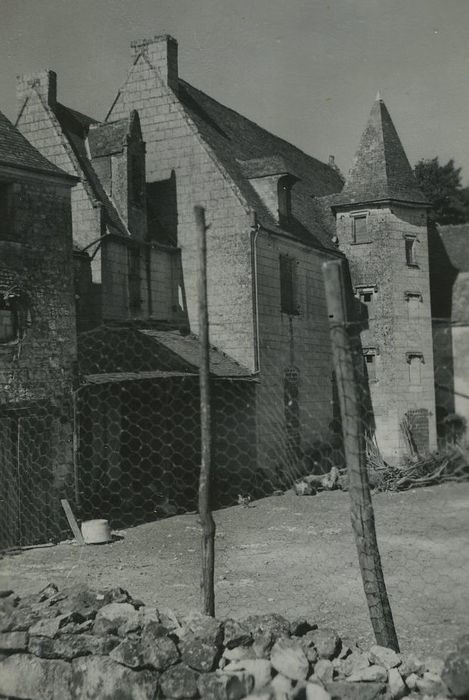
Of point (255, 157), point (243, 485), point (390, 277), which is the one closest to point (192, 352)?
point (243, 485)

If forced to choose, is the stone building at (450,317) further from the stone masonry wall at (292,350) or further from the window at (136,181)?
the window at (136,181)

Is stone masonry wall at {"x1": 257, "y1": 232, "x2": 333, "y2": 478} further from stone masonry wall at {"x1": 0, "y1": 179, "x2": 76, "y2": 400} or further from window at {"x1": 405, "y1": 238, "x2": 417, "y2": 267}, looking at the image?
stone masonry wall at {"x1": 0, "y1": 179, "x2": 76, "y2": 400}

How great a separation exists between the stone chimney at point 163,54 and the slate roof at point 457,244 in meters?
11.9

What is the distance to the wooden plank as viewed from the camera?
1208 centimetres

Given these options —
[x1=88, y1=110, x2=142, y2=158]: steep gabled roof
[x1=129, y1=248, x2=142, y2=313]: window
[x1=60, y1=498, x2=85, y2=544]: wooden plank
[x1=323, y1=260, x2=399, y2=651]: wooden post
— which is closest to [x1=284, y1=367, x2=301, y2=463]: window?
[x1=129, y1=248, x2=142, y2=313]: window

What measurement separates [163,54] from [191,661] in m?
19.6

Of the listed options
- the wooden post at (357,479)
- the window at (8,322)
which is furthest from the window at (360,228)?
the wooden post at (357,479)

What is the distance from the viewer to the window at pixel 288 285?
20125mm

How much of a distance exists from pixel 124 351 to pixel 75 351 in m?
2.45

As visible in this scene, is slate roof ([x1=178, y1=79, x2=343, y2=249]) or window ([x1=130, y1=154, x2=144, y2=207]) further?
slate roof ([x1=178, y1=79, x2=343, y2=249])

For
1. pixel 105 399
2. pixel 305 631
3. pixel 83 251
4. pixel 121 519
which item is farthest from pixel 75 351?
pixel 305 631

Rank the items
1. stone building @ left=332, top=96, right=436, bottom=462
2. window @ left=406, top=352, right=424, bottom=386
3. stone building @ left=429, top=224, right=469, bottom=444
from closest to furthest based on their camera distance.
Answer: stone building @ left=332, top=96, right=436, bottom=462
window @ left=406, top=352, right=424, bottom=386
stone building @ left=429, top=224, right=469, bottom=444

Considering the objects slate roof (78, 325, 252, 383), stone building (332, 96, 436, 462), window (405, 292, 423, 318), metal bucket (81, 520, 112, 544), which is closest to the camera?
metal bucket (81, 520, 112, 544)

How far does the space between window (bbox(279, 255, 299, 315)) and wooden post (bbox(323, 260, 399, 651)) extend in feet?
50.1
